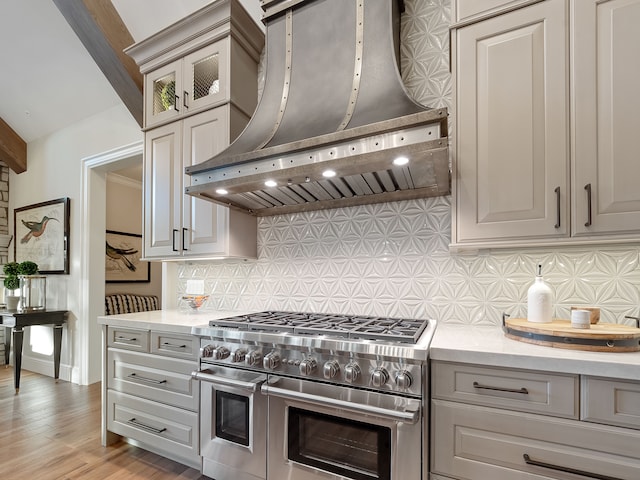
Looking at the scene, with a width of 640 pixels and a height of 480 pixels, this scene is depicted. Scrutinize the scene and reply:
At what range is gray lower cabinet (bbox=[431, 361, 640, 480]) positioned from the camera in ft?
3.58

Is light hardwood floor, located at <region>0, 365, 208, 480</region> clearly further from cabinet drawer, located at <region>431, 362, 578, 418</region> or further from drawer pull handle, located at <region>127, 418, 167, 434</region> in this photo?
cabinet drawer, located at <region>431, 362, 578, 418</region>

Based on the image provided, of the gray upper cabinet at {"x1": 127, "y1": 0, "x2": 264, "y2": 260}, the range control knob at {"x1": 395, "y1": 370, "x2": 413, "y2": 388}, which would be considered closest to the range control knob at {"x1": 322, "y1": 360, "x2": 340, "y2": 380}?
the range control knob at {"x1": 395, "y1": 370, "x2": 413, "y2": 388}

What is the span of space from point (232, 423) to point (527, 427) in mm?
1403

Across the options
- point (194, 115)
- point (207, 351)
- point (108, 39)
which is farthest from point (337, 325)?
point (108, 39)

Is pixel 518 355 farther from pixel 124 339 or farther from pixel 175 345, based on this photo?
pixel 124 339

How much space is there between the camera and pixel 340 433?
4.94ft

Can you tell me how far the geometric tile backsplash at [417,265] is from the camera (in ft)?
5.40

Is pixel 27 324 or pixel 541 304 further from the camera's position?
pixel 27 324

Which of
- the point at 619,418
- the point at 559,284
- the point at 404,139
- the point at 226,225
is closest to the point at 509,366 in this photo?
the point at 619,418

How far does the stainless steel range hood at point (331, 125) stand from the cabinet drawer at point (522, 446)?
1.05 m

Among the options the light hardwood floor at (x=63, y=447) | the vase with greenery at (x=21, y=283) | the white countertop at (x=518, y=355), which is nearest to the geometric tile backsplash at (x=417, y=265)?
the white countertop at (x=518, y=355)

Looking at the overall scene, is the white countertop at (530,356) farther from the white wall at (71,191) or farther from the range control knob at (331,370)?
the white wall at (71,191)

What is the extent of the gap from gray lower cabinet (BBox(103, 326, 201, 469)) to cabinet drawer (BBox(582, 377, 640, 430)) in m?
1.82

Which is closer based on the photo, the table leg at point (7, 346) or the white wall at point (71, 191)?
the white wall at point (71, 191)
